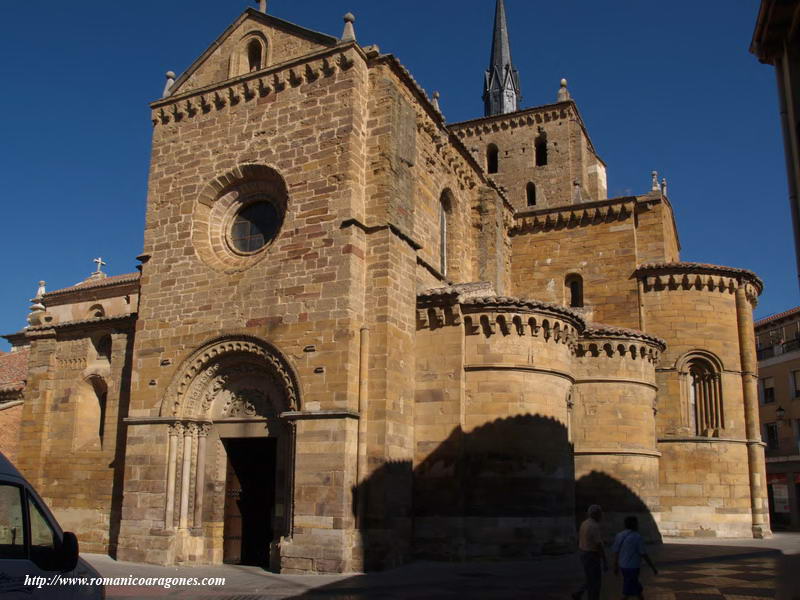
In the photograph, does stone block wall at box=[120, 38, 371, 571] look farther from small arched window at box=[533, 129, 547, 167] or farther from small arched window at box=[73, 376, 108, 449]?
small arched window at box=[533, 129, 547, 167]

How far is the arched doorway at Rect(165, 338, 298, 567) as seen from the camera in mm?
16969

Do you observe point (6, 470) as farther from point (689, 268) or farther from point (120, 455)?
point (689, 268)

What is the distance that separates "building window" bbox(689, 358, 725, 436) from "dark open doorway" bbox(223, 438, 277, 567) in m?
13.5

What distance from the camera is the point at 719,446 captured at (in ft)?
76.5

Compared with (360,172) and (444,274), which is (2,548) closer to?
(360,172)

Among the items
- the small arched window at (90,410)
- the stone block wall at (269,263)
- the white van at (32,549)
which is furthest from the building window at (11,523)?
the small arched window at (90,410)

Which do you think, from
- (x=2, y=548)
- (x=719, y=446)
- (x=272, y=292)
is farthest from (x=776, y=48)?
(x=719, y=446)

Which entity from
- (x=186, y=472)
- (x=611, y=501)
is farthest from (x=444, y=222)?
(x=186, y=472)

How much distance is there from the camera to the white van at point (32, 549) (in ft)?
19.2

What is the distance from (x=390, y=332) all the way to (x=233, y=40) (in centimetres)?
890

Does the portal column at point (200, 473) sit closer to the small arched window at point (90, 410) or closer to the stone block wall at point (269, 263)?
the stone block wall at point (269, 263)

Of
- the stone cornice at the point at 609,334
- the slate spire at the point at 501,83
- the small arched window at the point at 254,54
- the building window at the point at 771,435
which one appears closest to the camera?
the small arched window at the point at 254,54

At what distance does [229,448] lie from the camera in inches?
697

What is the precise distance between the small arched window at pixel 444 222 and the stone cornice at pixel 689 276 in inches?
271
